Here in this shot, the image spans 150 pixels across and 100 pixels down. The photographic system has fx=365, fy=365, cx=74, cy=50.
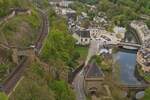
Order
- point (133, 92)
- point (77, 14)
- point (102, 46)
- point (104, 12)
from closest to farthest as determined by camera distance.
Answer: point (133, 92) < point (102, 46) < point (77, 14) < point (104, 12)

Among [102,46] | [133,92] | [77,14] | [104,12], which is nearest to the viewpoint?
[133,92]

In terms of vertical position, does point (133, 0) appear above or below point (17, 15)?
below

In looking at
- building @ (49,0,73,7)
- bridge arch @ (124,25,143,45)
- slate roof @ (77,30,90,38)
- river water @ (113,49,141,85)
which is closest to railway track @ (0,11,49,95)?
river water @ (113,49,141,85)

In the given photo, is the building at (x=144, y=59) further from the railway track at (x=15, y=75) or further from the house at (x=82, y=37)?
the railway track at (x=15, y=75)

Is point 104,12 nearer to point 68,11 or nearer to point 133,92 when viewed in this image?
point 68,11

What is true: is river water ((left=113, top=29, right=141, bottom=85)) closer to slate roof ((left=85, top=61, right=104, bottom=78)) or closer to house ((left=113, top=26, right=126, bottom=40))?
house ((left=113, top=26, right=126, bottom=40))

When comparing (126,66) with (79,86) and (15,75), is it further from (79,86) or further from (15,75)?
(15,75)

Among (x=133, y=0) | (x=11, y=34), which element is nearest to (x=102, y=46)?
(x=11, y=34)
